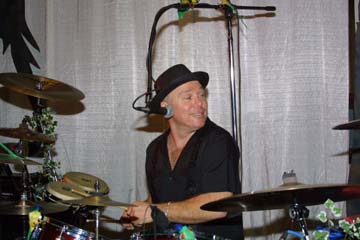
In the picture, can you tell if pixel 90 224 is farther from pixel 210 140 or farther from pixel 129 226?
pixel 210 140

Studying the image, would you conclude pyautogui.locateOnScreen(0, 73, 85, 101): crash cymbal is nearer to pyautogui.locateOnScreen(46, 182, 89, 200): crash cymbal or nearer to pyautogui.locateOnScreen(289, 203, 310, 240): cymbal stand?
pyautogui.locateOnScreen(46, 182, 89, 200): crash cymbal

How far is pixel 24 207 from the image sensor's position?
2688 mm

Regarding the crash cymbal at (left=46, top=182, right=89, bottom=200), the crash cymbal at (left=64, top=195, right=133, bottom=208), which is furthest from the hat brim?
the crash cymbal at (left=64, top=195, right=133, bottom=208)

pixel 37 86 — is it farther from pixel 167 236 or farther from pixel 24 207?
pixel 167 236

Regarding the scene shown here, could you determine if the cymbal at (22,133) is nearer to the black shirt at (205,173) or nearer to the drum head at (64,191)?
the drum head at (64,191)

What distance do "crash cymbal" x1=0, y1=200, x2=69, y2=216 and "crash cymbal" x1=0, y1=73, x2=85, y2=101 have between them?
2.28 feet

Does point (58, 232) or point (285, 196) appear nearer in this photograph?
point (285, 196)

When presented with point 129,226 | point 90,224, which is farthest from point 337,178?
point 90,224

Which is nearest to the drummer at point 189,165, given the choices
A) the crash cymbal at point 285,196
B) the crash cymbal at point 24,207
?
the crash cymbal at point 24,207

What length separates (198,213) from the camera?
263 cm

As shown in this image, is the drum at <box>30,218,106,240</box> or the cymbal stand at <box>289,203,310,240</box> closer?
the cymbal stand at <box>289,203,310,240</box>

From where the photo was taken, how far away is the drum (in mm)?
2475

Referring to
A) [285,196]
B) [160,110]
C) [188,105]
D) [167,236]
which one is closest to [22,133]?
[160,110]

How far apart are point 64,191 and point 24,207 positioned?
0.27 metres
